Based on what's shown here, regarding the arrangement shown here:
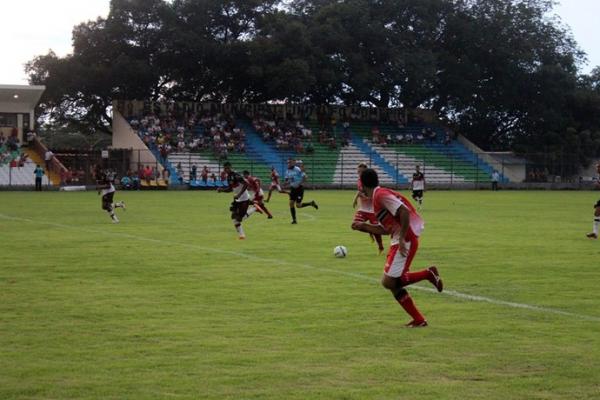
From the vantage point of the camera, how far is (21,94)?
219ft

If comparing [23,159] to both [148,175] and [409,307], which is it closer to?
[148,175]

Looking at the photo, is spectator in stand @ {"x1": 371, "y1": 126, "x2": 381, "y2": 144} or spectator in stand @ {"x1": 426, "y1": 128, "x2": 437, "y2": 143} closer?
spectator in stand @ {"x1": 371, "y1": 126, "x2": 381, "y2": 144}

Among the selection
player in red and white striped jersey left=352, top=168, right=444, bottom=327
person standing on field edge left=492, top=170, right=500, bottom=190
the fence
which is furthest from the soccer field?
person standing on field edge left=492, top=170, right=500, bottom=190

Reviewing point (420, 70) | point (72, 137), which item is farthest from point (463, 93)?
point (72, 137)

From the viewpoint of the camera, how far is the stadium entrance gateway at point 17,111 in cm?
6681

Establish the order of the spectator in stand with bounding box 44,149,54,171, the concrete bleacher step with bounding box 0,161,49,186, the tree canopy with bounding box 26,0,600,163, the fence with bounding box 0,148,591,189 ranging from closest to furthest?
the concrete bleacher step with bounding box 0,161,49,186
the spectator in stand with bounding box 44,149,54,171
the fence with bounding box 0,148,591,189
the tree canopy with bounding box 26,0,600,163

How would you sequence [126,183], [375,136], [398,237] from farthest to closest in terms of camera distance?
[375,136], [126,183], [398,237]

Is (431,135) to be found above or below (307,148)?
above

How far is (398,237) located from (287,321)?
66.0 inches

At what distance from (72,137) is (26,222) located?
301 ft

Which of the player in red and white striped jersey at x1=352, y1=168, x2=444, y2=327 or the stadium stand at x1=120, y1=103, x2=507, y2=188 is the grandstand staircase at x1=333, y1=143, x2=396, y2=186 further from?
the player in red and white striped jersey at x1=352, y1=168, x2=444, y2=327

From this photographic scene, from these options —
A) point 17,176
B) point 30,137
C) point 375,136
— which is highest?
point 375,136

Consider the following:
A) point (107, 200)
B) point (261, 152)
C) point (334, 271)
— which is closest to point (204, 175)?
point (261, 152)

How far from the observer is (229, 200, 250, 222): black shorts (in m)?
24.8
